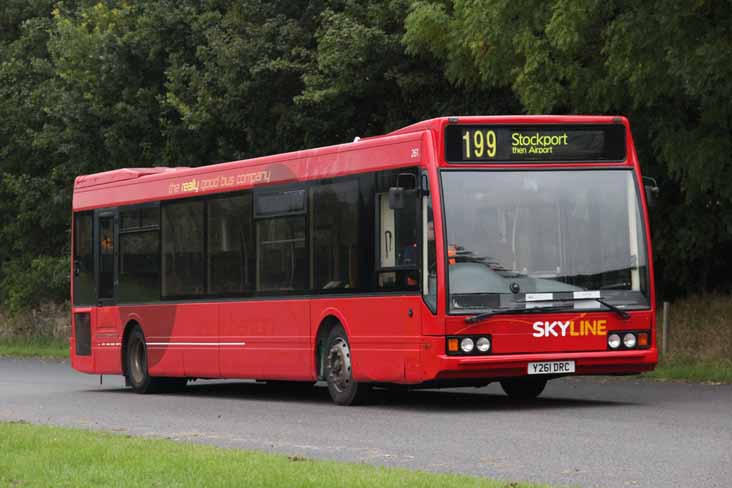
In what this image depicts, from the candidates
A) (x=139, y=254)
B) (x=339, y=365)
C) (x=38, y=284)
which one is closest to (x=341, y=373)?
(x=339, y=365)

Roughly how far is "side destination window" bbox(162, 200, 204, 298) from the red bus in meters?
1.49

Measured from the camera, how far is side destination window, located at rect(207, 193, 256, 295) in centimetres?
2125

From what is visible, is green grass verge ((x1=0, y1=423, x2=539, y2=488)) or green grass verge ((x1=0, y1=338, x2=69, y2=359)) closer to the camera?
green grass verge ((x1=0, y1=423, x2=539, y2=488))

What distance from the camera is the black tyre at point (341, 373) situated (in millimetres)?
18906

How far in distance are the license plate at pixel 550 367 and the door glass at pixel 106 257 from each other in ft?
30.3

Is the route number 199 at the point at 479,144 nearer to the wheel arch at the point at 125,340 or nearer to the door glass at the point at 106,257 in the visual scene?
the wheel arch at the point at 125,340

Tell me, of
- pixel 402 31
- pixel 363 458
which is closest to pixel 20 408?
pixel 363 458

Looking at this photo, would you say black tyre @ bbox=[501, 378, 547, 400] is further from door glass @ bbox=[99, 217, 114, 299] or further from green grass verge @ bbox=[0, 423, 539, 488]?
door glass @ bbox=[99, 217, 114, 299]

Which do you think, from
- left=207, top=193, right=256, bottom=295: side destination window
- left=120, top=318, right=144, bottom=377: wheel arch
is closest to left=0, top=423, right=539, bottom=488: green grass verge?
left=207, top=193, right=256, bottom=295: side destination window

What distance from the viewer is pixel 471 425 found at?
15805 millimetres

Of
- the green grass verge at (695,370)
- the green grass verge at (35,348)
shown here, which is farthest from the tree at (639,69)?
the green grass verge at (35,348)

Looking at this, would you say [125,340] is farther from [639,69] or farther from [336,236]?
[639,69]

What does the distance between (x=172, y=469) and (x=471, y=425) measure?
5.01 m

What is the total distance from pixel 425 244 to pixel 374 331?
1407 mm
